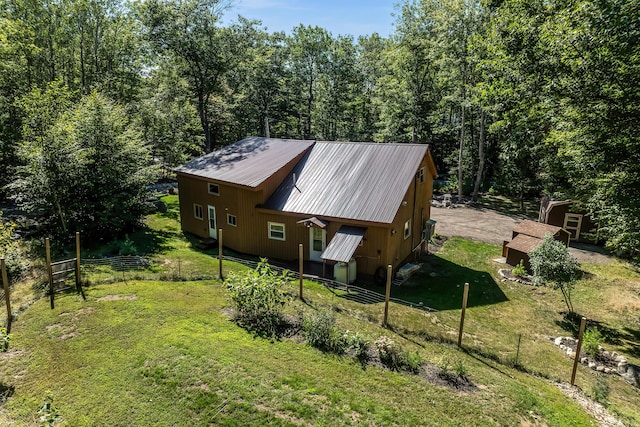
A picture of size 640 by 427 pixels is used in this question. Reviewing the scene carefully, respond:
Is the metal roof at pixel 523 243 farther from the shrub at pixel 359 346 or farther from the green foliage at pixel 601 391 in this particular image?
the shrub at pixel 359 346

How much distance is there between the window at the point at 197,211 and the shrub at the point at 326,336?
1328cm

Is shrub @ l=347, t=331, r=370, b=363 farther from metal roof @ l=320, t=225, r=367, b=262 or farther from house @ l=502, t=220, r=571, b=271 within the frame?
house @ l=502, t=220, r=571, b=271

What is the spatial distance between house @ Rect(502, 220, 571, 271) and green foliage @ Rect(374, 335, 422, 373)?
1230 centimetres

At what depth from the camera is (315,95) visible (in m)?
46.3

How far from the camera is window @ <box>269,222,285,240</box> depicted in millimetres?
17281

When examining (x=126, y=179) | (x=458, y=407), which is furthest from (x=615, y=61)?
(x=126, y=179)

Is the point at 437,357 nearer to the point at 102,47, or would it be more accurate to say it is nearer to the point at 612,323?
the point at 612,323

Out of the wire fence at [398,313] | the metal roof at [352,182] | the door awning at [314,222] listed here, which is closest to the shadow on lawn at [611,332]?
the wire fence at [398,313]

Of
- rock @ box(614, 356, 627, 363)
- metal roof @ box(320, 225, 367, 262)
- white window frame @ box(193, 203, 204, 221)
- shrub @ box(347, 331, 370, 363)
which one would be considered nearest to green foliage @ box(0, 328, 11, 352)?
shrub @ box(347, 331, 370, 363)

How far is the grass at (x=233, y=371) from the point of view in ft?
21.1

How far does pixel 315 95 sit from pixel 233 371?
1686 inches

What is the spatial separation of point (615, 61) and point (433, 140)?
32.6m

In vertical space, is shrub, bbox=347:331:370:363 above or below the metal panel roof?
below

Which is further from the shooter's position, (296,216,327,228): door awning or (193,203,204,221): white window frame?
(193,203,204,221): white window frame
